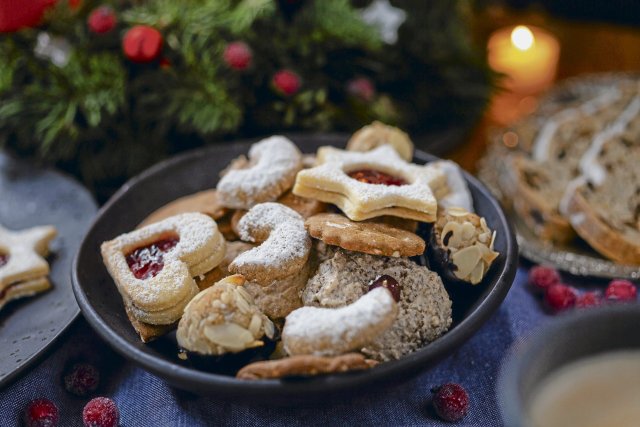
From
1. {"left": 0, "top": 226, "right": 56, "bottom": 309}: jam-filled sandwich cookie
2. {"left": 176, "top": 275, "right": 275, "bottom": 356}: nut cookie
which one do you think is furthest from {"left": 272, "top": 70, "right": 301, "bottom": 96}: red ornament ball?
{"left": 176, "top": 275, "right": 275, "bottom": 356}: nut cookie

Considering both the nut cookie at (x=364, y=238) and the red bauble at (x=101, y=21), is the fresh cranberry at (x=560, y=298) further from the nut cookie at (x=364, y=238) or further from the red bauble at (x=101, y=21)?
the red bauble at (x=101, y=21)

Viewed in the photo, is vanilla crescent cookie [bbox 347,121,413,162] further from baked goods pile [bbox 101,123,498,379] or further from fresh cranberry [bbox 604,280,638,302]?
fresh cranberry [bbox 604,280,638,302]

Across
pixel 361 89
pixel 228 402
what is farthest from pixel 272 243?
pixel 361 89

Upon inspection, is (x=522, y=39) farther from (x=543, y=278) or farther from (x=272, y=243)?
(x=272, y=243)

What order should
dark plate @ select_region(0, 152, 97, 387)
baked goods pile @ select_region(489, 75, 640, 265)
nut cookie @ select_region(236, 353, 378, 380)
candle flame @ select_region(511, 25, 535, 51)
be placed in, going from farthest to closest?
1. candle flame @ select_region(511, 25, 535, 51)
2. baked goods pile @ select_region(489, 75, 640, 265)
3. dark plate @ select_region(0, 152, 97, 387)
4. nut cookie @ select_region(236, 353, 378, 380)

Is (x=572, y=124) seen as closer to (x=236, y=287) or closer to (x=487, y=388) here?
(x=487, y=388)

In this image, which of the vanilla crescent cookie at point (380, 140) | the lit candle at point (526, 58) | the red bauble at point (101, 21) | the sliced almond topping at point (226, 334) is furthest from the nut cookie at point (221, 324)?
the lit candle at point (526, 58)
